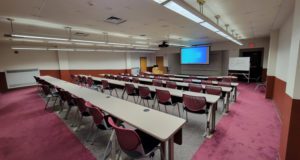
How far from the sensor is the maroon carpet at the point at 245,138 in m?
2.08

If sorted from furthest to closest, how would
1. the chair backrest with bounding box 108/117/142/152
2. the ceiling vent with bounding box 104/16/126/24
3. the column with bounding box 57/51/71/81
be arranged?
the column with bounding box 57/51/71/81
the ceiling vent with bounding box 104/16/126/24
the chair backrest with bounding box 108/117/142/152

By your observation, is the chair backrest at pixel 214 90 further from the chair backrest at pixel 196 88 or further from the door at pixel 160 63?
the door at pixel 160 63

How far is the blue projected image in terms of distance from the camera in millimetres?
9007

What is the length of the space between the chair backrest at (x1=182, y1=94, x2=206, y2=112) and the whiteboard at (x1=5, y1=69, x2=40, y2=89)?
393 inches

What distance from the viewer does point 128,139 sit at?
1.50m

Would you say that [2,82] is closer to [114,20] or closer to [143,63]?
[114,20]

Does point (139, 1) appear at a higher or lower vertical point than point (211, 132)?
higher

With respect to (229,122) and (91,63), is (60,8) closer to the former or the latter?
(229,122)

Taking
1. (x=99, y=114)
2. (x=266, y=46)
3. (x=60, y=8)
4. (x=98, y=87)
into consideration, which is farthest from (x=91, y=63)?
(x=266, y=46)

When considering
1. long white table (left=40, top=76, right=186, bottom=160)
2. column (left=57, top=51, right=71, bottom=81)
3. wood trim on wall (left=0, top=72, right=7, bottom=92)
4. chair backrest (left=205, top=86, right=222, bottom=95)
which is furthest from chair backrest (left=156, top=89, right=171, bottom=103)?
wood trim on wall (left=0, top=72, right=7, bottom=92)

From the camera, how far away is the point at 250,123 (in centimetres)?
312

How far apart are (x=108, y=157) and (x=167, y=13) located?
11.6 feet

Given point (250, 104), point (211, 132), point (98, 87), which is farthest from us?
point (98, 87)

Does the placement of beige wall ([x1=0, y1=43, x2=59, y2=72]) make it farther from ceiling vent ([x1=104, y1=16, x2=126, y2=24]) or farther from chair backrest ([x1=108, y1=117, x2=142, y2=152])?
chair backrest ([x1=108, y1=117, x2=142, y2=152])
